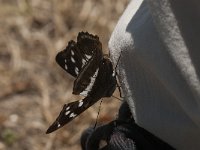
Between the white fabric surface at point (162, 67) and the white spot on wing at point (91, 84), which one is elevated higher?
the white spot on wing at point (91, 84)

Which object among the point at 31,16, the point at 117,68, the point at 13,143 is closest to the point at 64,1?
the point at 31,16

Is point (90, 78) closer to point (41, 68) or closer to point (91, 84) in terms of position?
point (91, 84)

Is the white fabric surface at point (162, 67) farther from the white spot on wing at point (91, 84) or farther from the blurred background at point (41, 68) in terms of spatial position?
the blurred background at point (41, 68)

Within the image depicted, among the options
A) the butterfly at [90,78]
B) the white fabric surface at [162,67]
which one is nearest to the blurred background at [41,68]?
the butterfly at [90,78]

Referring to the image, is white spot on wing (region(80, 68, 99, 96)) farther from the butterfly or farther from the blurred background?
the blurred background

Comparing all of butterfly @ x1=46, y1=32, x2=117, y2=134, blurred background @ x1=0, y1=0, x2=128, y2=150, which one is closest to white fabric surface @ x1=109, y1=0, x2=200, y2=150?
butterfly @ x1=46, y1=32, x2=117, y2=134

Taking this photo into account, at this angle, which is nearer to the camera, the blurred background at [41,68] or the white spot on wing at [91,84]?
the white spot on wing at [91,84]

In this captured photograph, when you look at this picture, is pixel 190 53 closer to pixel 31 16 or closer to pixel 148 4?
pixel 148 4
